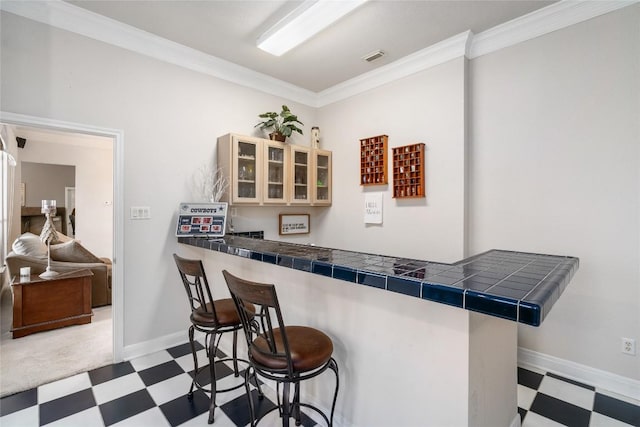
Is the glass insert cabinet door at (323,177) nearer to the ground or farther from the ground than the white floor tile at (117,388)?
farther from the ground

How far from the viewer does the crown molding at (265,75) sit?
2166 millimetres

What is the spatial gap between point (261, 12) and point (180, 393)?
2.90 metres

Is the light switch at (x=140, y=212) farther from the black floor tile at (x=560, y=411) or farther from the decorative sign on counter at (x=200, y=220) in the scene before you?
the black floor tile at (x=560, y=411)

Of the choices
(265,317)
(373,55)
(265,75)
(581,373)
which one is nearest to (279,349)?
(265,317)

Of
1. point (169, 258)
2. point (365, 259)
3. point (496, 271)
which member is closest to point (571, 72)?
point (496, 271)

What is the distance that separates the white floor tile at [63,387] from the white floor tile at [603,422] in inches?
132

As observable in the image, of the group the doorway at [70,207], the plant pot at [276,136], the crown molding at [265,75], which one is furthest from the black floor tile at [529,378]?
the doorway at [70,207]

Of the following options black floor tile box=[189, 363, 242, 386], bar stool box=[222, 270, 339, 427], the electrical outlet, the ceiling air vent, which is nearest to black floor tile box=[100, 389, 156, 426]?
black floor tile box=[189, 363, 242, 386]

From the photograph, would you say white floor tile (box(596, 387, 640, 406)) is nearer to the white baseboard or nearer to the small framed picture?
the white baseboard

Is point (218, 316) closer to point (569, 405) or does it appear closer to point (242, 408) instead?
point (242, 408)

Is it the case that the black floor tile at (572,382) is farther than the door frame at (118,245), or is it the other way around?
the door frame at (118,245)

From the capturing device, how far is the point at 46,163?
5051mm

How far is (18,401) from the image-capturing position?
1.98 meters

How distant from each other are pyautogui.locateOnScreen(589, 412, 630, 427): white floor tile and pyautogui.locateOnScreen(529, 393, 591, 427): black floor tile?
0.02m
